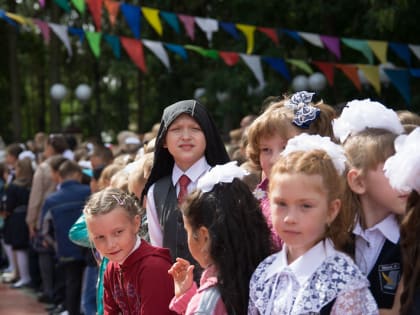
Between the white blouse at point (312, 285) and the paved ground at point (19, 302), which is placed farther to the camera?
the paved ground at point (19, 302)

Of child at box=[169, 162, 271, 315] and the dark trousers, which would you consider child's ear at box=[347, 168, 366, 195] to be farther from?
the dark trousers

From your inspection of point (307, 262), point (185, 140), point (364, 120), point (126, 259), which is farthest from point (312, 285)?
point (185, 140)

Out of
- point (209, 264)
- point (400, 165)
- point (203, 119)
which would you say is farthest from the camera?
point (203, 119)

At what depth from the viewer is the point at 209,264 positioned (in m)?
3.18

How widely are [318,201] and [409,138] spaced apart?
1.26ft

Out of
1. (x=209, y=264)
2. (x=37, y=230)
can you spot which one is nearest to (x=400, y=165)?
(x=209, y=264)

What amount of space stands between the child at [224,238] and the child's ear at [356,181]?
0.39 m

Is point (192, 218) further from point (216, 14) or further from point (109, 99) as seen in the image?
point (109, 99)

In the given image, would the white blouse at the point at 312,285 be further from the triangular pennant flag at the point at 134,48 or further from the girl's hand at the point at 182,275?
the triangular pennant flag at the point at 134,48

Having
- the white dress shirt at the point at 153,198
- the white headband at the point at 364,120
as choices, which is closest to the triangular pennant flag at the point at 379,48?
the white dress shirt at the point at 153,198

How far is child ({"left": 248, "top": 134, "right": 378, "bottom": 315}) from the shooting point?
276cm

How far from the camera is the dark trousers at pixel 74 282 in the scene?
8.63 m

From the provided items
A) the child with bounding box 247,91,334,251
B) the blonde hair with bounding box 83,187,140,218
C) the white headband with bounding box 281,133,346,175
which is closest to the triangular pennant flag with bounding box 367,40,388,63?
the child with bounding box 247,91,334,251

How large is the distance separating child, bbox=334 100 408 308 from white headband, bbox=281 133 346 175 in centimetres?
12
